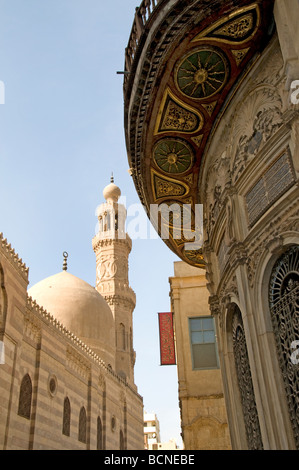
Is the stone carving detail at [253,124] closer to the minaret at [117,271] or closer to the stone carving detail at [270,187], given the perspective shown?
the stone carving detail at [270,187]

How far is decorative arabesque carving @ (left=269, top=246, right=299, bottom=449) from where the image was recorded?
5.37 metres

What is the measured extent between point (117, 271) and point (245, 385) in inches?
1055

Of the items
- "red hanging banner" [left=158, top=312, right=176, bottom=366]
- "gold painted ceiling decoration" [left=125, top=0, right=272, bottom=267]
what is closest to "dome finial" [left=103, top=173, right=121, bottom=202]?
"red hanging banner" [left=158, top=312, right=176, bottom=366]

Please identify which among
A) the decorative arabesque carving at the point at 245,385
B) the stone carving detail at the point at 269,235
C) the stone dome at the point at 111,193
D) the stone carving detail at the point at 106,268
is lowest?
the decorative arabesque carving at the point at 245,385

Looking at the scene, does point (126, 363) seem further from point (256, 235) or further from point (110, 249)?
point (256, 235)

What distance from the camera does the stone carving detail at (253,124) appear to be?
630 cm

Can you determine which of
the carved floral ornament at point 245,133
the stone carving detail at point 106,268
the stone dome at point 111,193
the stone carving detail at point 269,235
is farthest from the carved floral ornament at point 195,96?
the stone dome at point 111,193

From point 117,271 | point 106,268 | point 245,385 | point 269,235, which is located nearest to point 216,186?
point 269,235

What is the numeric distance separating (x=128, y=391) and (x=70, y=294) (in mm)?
7200

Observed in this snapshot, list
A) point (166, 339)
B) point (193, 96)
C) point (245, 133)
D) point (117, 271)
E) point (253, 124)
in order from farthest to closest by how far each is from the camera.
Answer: point (117, 271) → point (166, 339) → point (193, 96) → point (245, 133) → point (253, 124)

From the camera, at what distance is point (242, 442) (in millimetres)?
6988

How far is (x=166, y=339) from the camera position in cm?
1902

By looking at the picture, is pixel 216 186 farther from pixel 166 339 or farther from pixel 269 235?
pixel 166 339
